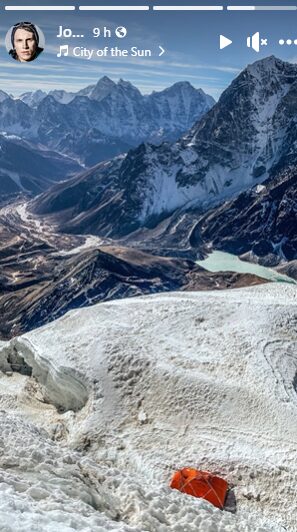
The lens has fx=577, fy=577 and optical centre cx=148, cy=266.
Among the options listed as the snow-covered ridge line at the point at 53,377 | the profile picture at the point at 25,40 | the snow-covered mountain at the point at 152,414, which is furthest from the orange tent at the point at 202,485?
the profile picture at the point at 25,40

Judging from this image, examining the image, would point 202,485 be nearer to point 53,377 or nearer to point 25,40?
point 53,377

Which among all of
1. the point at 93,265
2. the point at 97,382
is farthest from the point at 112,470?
the point at 93,265

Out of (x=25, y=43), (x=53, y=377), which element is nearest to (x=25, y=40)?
(x=25, y=43)

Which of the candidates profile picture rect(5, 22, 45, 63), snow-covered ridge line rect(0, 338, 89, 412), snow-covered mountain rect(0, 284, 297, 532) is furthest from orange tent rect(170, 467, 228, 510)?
profile picture rect(5, 22, 45, 63)

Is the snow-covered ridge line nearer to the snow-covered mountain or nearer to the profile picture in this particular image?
the snow-covered mountain

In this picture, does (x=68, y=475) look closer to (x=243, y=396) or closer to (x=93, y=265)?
(x=243, y=396)

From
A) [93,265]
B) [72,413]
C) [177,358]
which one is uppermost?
[177,358]

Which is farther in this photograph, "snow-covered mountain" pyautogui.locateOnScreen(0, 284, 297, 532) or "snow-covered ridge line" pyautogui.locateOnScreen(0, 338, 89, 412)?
"snow-covered ridge line" pyautogui.locateOnScreen(0, 338, 89, 412)
